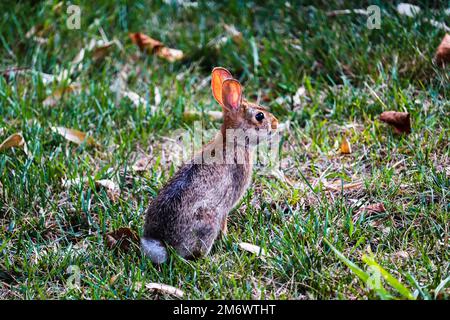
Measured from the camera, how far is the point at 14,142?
16.2 ft

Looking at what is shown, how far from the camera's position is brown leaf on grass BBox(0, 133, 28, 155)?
4.91m

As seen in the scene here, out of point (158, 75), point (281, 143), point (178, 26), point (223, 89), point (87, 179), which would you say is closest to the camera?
point (223, 89)

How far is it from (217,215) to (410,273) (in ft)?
3.50

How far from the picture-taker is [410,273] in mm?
3730

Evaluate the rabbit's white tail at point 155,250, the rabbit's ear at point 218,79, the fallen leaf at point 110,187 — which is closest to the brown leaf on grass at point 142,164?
the fallen leaf at point 110,187

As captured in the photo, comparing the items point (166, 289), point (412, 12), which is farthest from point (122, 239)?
point (412, 12)

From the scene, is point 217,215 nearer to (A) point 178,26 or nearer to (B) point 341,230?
(B) point 341,230

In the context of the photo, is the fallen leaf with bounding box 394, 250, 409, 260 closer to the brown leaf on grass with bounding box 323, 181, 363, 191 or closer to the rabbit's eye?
the brown leaf on grass with bounding box 323, 181, 363, 191

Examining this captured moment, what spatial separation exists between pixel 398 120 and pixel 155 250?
6.61ft

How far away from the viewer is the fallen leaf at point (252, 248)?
13.0 feet

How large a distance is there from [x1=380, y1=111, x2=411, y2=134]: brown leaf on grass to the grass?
0.06 m

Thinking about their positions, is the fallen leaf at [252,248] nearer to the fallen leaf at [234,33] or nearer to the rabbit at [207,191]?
the rabbit at [207,191]

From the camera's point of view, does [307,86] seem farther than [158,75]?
No
